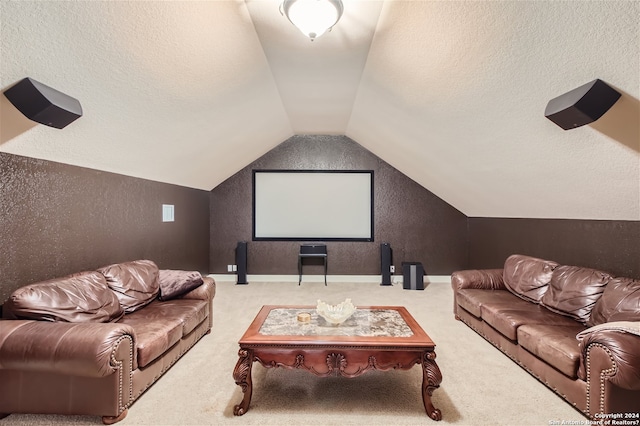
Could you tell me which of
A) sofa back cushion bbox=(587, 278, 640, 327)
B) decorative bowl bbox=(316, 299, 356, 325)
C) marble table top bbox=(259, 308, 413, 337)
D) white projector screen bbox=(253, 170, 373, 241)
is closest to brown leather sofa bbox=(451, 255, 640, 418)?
sofa back cushion bbox=(587, 278, 640, 327)

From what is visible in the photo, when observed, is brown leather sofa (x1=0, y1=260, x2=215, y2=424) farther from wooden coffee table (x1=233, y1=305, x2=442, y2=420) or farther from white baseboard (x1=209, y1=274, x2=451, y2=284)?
white baseboard (x1=209, y1=274, x2=451, y2=284)

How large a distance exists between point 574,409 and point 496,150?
2.21 metres

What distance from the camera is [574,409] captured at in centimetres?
210

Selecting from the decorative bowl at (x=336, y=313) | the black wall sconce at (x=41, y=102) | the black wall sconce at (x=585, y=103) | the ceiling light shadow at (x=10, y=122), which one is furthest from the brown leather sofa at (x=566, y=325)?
the ceiling light shadow at (x=10, y=122)

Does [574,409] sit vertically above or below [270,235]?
below

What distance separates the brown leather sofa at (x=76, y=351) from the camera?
1.80 metres

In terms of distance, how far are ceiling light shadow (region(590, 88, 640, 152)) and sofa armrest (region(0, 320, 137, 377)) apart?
127 inches

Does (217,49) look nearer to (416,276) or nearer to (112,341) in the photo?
(112,341)

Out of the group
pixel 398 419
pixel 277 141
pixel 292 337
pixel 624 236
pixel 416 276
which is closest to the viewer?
pixel 398 419

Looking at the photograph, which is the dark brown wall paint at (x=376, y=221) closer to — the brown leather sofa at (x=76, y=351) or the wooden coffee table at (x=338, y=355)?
the brown leather sofa at (x=76, y=351)

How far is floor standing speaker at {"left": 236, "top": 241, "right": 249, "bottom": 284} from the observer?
575 cm

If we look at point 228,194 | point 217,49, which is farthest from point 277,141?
point 217,49

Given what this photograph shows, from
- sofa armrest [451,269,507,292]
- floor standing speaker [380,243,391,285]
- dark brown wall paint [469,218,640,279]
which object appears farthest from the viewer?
floor standing speaker [380,243,391,285]

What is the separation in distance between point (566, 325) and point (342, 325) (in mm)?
1766
